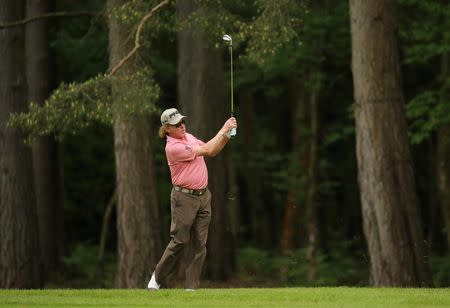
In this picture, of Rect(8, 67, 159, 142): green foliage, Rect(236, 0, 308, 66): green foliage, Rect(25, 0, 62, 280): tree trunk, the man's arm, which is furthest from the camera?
Rect(25, 0, 62, 280): tree trunk

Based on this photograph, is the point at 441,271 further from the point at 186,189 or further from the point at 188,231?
the point at 186,189

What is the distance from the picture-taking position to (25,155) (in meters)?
23.5

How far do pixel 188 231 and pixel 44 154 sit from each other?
50.2 ft

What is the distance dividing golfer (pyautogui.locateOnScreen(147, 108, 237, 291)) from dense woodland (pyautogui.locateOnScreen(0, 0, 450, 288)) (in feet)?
16.4

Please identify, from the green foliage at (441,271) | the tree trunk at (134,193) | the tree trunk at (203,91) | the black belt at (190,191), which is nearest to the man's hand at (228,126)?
the black belt at (190,191)

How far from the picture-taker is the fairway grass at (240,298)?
45.5 ft

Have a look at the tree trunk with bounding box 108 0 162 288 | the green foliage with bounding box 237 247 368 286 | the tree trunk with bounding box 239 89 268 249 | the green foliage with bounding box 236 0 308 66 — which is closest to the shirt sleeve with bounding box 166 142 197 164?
the green foliage with bounding box 236 0 308 66

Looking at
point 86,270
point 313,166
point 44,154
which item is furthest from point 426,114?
point 86,270

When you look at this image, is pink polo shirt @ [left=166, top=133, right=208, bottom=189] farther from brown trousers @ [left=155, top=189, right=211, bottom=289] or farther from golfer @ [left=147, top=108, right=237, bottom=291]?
brown trousers @ [left=155, top=189, right=211, bottom=289]

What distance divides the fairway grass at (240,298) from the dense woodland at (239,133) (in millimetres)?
4681

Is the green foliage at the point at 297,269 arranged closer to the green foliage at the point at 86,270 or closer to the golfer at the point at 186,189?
the green foliage at the point at 86,270

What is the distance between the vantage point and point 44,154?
3033 centimetres

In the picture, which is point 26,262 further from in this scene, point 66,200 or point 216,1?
point 66,200

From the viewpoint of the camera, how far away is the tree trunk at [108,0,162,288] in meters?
22.5
